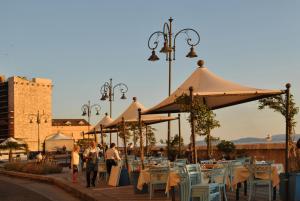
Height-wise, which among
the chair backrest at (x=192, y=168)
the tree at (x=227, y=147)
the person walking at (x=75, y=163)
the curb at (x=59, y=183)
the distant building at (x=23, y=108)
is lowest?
the curb at (x=59, y=183)

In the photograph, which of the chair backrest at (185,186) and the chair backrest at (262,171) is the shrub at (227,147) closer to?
the chair backrest at (262,171)

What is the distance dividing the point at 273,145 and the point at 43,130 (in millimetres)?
160862

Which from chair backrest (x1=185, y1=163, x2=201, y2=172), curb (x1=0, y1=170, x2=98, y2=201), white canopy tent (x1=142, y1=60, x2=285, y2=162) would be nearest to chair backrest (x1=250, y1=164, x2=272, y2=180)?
chair backrest (x1=185, y1=163, x2=201, y2=172)

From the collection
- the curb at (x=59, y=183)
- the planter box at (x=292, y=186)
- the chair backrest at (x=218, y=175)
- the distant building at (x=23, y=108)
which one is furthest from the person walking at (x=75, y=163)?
the distant building at (x=23, y=108)

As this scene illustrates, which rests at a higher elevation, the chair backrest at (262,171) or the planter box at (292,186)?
the chair backrest at (262,171)

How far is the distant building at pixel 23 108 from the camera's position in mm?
177500

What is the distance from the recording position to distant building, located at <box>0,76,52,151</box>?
582ft

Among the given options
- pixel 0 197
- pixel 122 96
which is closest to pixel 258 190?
pixel 0 197

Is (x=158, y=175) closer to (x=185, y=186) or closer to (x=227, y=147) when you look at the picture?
(x=185, y=186)

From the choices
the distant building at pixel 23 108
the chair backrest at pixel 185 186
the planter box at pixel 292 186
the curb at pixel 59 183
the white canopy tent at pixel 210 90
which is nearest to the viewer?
the chair backrest at pixel 185 186

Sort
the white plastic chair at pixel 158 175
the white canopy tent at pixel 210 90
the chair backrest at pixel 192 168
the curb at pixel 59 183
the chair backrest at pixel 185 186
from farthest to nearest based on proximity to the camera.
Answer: the curb at pixel 59 183
the white plastic chair at pixel 158 175
the white canopy tent at pixel 210 90
the chair backrest at pixel 192 168
the chair backrest at pixel 185 186

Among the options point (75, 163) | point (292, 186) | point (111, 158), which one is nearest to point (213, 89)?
point (292, 186)

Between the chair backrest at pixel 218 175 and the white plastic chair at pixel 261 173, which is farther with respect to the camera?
the white plastic chair at pixel 261 173

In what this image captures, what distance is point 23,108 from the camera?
17962 centimetres
